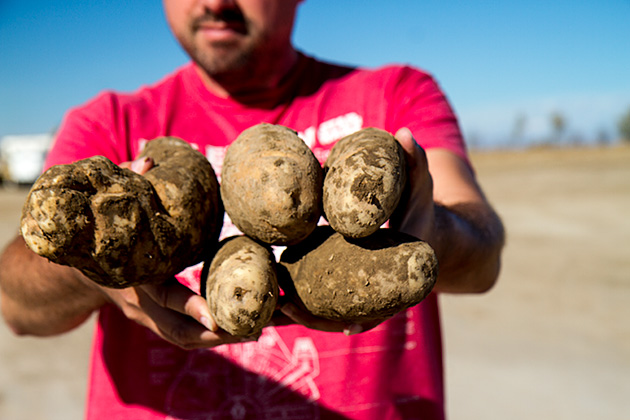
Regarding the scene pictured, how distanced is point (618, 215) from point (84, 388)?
1179cm

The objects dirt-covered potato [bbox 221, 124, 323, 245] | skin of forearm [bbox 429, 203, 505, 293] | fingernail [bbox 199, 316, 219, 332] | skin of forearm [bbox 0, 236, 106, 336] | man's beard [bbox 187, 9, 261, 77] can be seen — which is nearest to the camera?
dirt-covered potato [bbox 221, 124, 323, 245]

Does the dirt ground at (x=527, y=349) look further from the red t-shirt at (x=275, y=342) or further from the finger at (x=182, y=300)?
the finger at (x=182, y=300)

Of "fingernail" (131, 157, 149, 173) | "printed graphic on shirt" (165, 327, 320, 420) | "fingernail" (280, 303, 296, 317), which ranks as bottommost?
"printed graphic on shirt" (165, 327, 320, 420)

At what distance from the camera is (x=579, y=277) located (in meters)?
7.81

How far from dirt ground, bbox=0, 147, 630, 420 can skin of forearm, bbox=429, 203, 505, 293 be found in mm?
3086

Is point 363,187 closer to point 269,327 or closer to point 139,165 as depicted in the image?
point 139,165

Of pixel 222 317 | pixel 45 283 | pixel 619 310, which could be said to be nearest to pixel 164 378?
pixel 45 283

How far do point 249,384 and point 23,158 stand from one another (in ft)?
83.0

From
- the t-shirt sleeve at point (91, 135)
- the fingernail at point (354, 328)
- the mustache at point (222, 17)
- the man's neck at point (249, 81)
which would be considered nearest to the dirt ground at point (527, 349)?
the t-shirt sleeve at point (91, 135)

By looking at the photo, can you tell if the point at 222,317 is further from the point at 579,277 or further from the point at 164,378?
the point at 579,277

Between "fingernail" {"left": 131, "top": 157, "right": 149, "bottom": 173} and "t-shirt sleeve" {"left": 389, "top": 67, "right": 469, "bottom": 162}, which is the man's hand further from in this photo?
"t-shirt sleeve" {"left": 389, "top": 67, "right": 469, "bottom": 162}

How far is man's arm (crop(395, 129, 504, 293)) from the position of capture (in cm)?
151

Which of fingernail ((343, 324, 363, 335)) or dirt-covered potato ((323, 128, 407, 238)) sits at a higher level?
dirt-covered potato ((323, 128, 407, 238))

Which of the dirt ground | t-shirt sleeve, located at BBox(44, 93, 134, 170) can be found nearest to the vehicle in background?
the dirt ground
